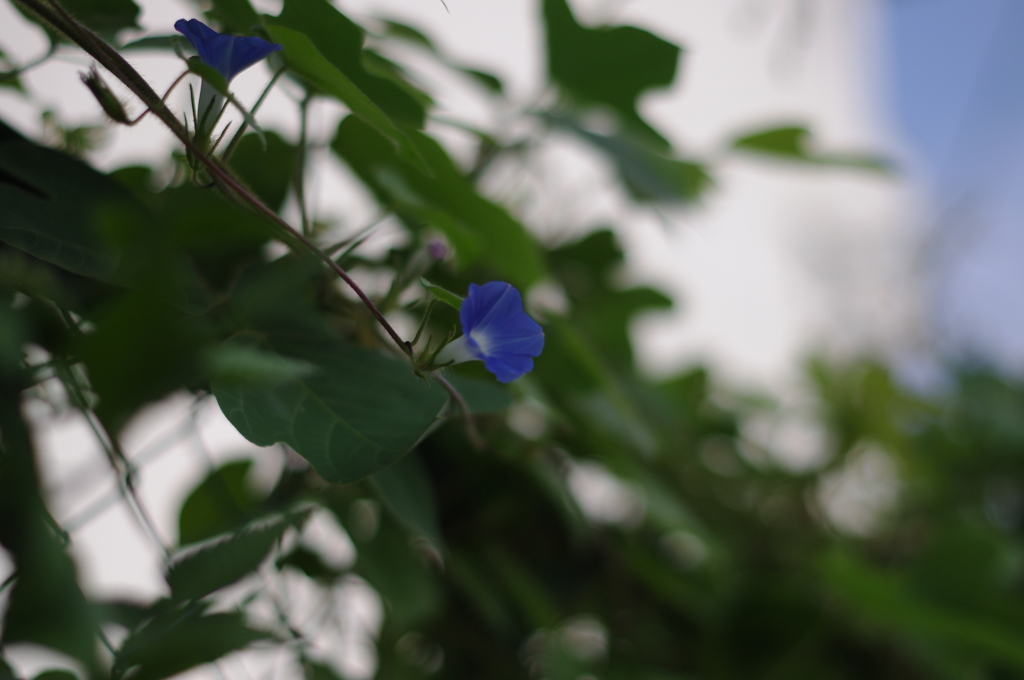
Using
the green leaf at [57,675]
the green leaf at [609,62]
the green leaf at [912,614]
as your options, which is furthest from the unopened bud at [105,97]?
the green leaf at [912,614]

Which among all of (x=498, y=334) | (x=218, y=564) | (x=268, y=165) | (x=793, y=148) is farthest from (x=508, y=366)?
(x=793, y=148)

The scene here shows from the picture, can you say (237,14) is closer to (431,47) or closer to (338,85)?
(338,85)

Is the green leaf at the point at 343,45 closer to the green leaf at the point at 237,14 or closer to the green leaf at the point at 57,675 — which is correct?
the green leaf at the point at 237,14

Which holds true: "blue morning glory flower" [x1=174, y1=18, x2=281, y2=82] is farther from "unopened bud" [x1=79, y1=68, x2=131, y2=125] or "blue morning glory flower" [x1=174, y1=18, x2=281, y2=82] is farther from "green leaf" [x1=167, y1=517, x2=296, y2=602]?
"green leaf" [x1=167, y1=517, x2=296, y2=602]

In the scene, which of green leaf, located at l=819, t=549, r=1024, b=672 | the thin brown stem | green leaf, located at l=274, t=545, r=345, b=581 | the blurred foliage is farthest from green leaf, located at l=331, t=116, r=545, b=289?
green leaf, located at l=819, t=549, r=1024, b=672

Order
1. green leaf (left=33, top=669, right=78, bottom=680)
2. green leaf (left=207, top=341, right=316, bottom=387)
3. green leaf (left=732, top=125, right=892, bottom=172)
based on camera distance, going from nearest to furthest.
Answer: green leaf (left=207, top=341, right=316, bottom=387) → green leaf (left=33, top=669, right=78, bottom=680) → green leaf (left=732, top=125, right=892, bottom=172)

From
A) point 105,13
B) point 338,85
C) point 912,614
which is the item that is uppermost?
point 105,13

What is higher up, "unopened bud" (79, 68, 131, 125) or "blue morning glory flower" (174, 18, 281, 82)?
"unopened bud" (79, 68, 131, 125)
